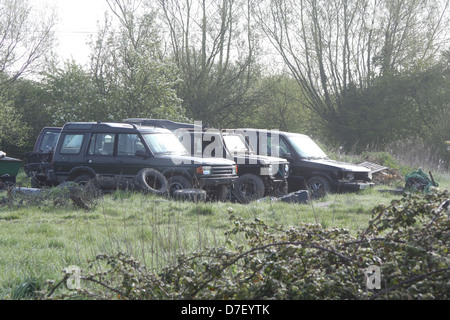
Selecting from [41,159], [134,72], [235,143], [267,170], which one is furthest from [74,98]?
[267,170]

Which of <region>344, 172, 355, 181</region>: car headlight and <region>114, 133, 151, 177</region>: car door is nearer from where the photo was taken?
<region>114, 133, 151, 177</region>: car door

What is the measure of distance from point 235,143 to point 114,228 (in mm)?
8702

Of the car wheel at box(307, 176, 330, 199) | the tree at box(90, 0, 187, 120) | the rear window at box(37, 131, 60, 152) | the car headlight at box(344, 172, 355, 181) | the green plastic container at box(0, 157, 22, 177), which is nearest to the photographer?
the car wheel at box(307, 176, 330, 199)

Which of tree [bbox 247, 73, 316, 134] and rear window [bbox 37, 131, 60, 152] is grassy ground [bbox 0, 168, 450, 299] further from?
tree [bbox 247, 73, 316, 134]

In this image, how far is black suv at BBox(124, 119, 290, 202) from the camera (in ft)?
48.3

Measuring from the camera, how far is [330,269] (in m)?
3.76

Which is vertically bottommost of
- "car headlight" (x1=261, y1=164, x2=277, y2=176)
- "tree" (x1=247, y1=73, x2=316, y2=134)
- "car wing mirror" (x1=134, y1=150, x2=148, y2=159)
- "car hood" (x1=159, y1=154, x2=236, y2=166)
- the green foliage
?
"car headlight" (x1=261, y1=164, x2=277, y2=176)

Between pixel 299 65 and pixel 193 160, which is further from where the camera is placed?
pixel 299 65

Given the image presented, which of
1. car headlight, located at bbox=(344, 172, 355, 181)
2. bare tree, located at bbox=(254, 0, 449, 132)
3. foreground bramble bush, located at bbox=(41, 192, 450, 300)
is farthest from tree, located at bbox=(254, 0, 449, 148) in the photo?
foreground bramble bush, located at bbox=(41, 192, 450, 300)

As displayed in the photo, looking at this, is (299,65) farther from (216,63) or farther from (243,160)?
(243,160)

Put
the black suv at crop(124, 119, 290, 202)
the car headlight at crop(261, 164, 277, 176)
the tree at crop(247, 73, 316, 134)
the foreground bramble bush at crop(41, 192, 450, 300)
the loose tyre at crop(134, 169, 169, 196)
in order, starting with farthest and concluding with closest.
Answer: the tree at crop(247, 73, 316, 134), the black suv at crop(124, 119, 290, 202), the car headlight at crop(261, 164, 277, 176), the loose tyre at crop(134, 169, 169, 196), the foreground bramble bush at crop(41, 192, 450, 300)

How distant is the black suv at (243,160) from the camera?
14.7m

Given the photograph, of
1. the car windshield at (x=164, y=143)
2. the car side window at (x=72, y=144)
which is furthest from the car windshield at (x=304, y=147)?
the car side window at (x=72, y=144)
